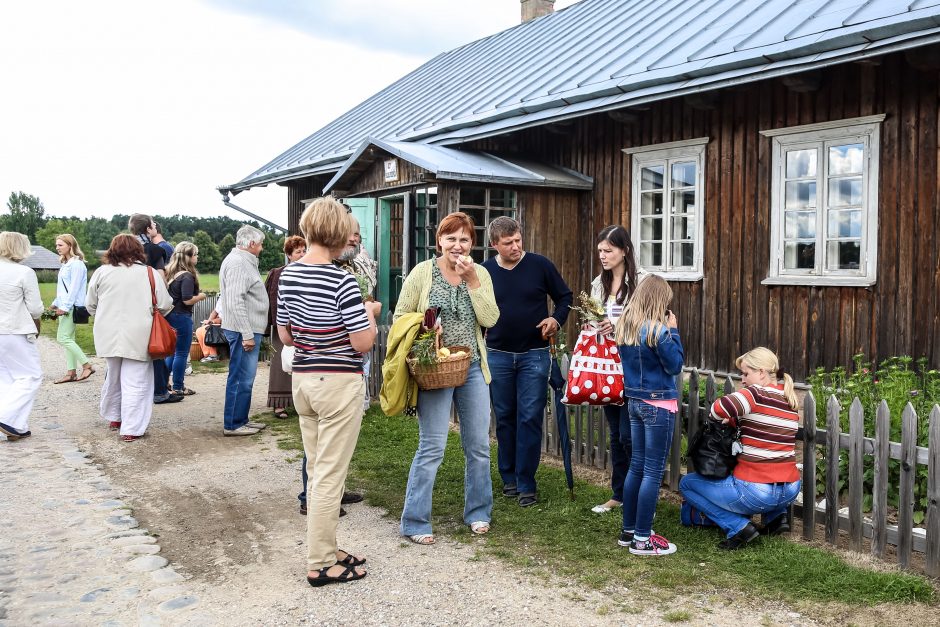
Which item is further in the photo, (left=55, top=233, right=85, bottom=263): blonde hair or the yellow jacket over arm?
(left=55, top=233, right=85, bottom=263): blonde hair

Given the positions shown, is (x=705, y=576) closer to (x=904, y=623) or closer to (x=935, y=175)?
(x=904, y=623)

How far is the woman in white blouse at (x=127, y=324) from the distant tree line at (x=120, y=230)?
928 inches

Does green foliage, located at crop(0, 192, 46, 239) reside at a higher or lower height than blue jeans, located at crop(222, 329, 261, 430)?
higher

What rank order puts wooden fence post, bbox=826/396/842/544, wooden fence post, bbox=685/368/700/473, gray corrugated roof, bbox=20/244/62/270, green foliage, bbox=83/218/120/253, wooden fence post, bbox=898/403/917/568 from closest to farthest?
wooden fence post, bbox=898/403/917/568
wooden fence post, bbox=826/396/842/544
wooden fence post, bbox=685/368/700/473
gray corrugated roof, bbox=20/244/62/270
green foliage, bbox=83/218/120/253

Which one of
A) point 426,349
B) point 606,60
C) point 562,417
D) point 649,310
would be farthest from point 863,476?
point 606,60

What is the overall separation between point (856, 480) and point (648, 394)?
1235 millimetres

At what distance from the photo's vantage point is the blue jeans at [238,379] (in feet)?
25.0

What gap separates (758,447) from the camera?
4.46m

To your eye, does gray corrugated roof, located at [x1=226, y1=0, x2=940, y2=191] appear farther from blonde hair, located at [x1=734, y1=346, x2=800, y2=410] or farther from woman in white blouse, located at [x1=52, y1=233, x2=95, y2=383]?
woman in white blouse, located at [x1=52, y1=233, x2=95, y2=383]

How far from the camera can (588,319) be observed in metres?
5.04

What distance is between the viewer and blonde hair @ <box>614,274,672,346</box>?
4.40 m

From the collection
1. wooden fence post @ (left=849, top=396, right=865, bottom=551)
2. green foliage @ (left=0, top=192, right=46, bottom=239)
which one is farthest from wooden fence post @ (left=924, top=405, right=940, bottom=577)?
green foliage @ (left=0, top=192, right=46, bottom=239)

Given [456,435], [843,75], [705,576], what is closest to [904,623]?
[705,576]

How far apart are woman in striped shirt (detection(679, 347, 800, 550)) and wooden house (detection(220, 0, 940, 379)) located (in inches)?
141
